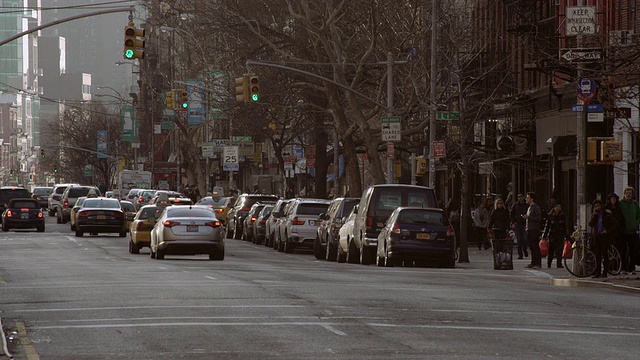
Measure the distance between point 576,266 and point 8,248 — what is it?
22.0 metres

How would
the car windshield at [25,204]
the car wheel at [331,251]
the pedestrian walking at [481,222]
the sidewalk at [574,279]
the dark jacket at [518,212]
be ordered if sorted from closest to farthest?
the sidewalk at [574,279], the dark jacket at [518,212], the car wheel at [331,251], the pedestrian walking at [481,222], the car windshield at [25,204]

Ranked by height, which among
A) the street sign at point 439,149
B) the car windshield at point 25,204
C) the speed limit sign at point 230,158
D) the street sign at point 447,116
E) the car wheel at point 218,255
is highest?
the street sign at point 447,116

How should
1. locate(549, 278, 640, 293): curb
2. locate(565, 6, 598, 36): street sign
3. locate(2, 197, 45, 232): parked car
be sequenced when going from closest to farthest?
locate(549, 278, 640, 293): curb → locate(565, 6, 598, 36): street sign → locate(2, 197, 45, 232): parked car

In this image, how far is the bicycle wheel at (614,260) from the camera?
30234 mm

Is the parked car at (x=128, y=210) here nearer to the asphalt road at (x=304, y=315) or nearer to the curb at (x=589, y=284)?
the asphalt road at (x=304, y=315)

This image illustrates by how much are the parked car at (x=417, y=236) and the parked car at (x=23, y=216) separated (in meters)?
32.2

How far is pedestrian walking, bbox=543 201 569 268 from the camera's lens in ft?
117

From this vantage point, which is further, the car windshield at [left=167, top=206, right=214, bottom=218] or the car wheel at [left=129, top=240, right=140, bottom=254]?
the car wheel at [left=129, top=240, right=140, bottom=254]

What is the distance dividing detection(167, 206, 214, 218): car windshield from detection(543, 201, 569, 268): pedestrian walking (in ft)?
28.8

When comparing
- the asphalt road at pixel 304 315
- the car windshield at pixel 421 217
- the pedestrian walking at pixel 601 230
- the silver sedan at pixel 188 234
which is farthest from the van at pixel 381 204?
the pedestrian walking at pixel 601 230

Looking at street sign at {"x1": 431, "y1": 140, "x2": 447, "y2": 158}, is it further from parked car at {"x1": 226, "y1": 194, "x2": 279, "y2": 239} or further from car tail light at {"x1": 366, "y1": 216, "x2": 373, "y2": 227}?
parked car at {"x1": 226, "y1": 194, "x2": 279, "y2": 239}

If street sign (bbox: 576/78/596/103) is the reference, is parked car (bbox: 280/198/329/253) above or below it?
below

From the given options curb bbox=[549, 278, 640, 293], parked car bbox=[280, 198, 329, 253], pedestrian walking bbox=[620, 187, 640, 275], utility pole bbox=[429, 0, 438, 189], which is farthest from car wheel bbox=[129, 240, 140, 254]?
pedestrian walking bbox=[620, 187, 640, 275]

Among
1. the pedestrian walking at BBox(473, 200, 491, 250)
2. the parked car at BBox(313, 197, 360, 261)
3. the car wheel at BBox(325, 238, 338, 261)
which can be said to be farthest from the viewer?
the pedestrian walking at BBox(473, 200, 491, 250)
